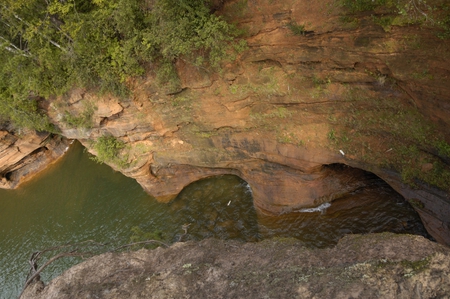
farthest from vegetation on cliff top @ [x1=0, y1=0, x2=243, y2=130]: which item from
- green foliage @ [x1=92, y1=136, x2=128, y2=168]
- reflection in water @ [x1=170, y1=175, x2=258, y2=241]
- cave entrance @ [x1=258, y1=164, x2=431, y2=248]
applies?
cave entrance @ [x1=258, y1=164, x2=431, y2=248]

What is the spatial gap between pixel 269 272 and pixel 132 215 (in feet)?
36.8

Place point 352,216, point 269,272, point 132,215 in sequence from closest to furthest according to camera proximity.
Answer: point 269,272 → point 352,216 → point 132,215

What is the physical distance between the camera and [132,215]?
48.0 feet

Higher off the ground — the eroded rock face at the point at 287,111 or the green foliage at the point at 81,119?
the green foliage at the point at 81,119

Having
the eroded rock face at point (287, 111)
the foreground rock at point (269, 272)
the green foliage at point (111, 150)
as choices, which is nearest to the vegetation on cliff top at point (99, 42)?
the eroded rock face at point (287, 111)

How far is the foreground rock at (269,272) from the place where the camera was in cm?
385

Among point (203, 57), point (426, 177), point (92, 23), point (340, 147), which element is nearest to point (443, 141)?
point (426, 177)

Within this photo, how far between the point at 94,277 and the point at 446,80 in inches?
319

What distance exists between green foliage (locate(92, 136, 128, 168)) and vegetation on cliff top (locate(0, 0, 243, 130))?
8.56ft

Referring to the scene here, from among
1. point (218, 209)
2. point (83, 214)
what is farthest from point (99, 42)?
point (83, 214)

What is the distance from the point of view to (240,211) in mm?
13219

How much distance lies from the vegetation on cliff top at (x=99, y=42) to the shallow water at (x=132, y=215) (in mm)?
5389

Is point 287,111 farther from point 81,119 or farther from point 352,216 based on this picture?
point 81,119

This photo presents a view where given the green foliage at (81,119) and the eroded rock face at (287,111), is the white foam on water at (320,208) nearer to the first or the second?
the eroded rock face at (287,111)
